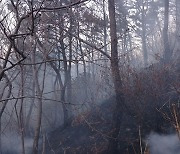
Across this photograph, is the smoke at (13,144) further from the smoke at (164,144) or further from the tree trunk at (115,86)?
the smoke at (164,144)

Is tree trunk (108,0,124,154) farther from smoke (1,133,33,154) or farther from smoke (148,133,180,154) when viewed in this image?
smoke (1,133,33,154)

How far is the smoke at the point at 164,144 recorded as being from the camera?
10.9 m

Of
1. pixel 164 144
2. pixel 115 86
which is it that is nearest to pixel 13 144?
pixel 115 86

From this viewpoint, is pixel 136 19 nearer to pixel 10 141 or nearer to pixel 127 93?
pixel 10 141

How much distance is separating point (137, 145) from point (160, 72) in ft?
10.4

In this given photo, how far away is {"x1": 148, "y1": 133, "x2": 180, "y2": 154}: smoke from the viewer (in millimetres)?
10883

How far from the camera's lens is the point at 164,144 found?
11.4 m

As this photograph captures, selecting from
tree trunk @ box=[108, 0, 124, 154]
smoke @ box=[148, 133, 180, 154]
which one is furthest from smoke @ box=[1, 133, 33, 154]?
smoke @ box=[148, 133, 180, 154]

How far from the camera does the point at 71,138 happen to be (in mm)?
15953

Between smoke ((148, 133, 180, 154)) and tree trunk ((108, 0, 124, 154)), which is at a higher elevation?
tree trunk ((108, 0, 124, 154))

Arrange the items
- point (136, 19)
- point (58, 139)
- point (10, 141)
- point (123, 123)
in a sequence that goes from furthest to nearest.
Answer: point (136, 19) < point (10, 141) < point (58, 139) < point (123, 123)

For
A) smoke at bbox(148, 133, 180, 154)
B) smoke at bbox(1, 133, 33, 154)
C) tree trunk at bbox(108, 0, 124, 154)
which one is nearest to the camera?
smoke at bbox(148, 133, 180, 154)

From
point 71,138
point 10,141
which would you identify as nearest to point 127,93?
point 71,138

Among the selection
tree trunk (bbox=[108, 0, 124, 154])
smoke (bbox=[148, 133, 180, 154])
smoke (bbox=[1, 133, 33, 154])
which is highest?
tree trunk (bbox=[108, 0, 124, 154])
